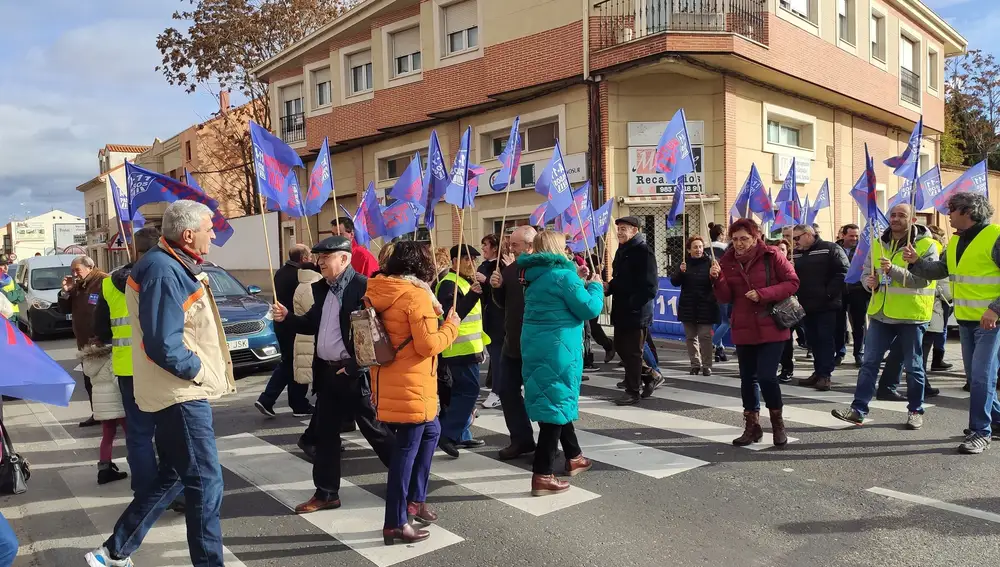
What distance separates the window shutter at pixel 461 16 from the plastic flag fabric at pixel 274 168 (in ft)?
46.1

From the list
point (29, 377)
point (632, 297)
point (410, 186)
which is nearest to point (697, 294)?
point (632, 297)

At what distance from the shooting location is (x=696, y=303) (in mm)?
8750

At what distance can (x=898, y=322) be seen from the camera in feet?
19.7

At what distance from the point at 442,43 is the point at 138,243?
55.6 feet

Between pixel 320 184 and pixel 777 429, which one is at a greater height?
pixel 320 184

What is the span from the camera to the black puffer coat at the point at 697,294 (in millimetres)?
8656

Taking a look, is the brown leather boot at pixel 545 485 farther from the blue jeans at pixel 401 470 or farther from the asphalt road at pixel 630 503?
the blue jeans at pixel 401 470

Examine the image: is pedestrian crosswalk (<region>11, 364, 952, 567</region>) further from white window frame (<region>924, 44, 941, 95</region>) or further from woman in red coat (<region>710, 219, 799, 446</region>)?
white window frame (<region>924, 44, 941, 95</region>)

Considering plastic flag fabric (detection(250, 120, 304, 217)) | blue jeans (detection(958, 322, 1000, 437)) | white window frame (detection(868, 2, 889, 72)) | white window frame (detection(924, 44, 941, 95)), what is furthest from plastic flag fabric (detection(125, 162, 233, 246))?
white window frame (detection(924, 44, 941, 95))

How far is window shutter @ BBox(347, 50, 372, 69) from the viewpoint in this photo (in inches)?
900

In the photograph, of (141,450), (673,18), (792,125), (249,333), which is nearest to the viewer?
(141,450)

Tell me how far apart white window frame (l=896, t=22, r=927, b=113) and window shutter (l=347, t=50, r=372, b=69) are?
17058 mm

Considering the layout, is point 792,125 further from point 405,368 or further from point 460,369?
point 405,368

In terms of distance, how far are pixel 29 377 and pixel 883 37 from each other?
2476 cm
